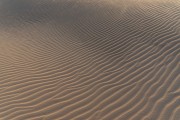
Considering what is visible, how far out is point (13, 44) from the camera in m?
6.76

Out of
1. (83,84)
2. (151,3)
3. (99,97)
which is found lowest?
(99,97)

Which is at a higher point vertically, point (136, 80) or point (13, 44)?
point (13, 44)

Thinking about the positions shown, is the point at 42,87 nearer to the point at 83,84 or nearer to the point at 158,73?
the point at 83,84

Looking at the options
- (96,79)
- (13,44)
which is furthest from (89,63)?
(13,44)

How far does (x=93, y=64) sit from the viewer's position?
18.1 feet

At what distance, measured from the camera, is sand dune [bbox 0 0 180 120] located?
3986mm

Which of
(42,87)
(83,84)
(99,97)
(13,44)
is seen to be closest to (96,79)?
(83,84)

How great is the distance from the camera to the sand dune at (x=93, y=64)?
3.99 m

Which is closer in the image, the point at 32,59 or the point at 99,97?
the point at 99,97

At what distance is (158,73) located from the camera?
489cm

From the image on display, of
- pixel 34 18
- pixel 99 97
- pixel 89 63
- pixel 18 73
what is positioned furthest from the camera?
pixel 34 18

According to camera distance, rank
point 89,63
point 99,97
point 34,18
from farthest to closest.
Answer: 1. point 34,18
2. point 89,63
3. point 99,97

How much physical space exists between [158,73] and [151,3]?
5876mm

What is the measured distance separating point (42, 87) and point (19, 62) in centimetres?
151
